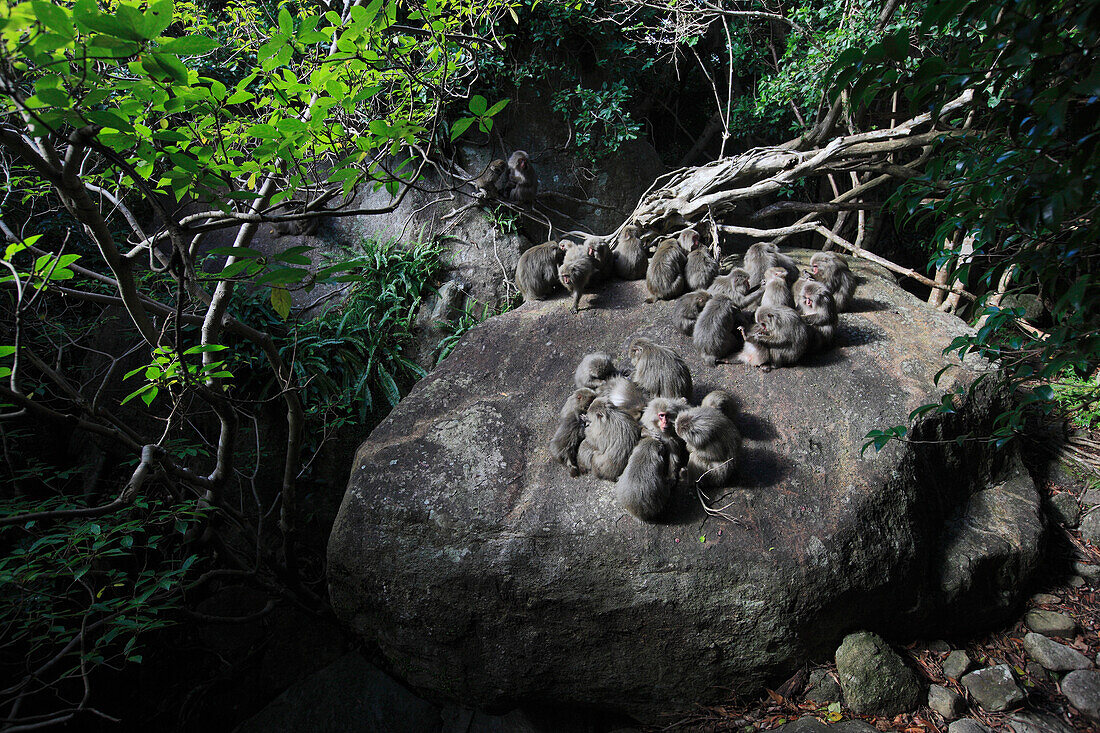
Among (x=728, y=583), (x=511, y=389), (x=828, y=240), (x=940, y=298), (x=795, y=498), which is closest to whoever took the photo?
(x=728, y=583)

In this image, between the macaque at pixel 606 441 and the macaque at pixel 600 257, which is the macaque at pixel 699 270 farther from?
the macaque at pixel 606 441

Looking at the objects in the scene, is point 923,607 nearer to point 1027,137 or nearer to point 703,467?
point 703,467

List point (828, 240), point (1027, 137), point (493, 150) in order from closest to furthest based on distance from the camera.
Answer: point (1027, 137) < point (828, 240) < point (493, 150)

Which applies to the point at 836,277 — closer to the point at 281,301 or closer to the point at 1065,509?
the point at 1065,509

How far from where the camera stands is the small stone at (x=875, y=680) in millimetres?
3316

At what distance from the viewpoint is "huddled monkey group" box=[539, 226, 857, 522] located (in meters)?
3.78

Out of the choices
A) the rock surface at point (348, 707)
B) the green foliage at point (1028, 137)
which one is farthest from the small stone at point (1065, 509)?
the rock surface at point (348, 707)

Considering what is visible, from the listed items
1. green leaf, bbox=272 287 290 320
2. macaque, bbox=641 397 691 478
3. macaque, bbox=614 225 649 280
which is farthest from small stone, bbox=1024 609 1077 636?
green leaf, bbox=272 287 290 320

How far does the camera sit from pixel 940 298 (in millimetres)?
6645

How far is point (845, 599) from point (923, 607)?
2.06ft

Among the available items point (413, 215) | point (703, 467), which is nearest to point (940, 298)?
point (703, 467)

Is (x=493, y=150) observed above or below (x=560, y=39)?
below

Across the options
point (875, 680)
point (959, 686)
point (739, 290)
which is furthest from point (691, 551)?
point (739, 290)

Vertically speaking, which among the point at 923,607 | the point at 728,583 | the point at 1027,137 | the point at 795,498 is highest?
the point at 1027,137
